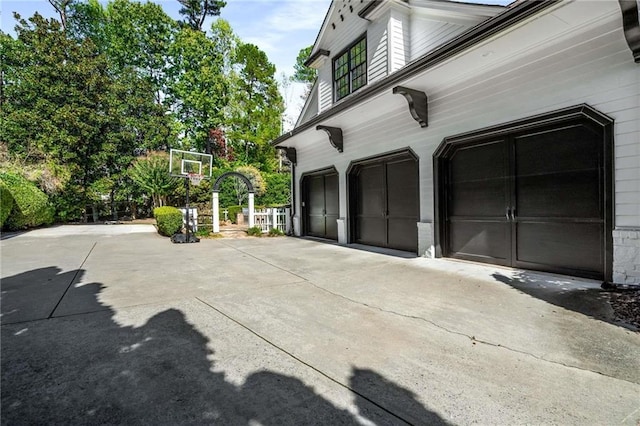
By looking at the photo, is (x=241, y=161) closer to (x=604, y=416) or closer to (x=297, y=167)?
(x=297, y=167)

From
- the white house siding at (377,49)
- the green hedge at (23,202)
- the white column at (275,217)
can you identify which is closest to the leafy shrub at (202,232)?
the white column at (275,217)

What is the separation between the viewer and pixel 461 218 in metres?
6.04

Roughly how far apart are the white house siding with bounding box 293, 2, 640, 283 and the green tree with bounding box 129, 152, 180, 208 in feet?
50.8

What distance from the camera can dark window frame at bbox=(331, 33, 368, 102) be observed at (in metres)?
9.01

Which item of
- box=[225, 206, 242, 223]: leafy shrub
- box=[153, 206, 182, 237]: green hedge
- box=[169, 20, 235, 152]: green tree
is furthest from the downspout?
box=[169, 20, 235, 152]: green tree

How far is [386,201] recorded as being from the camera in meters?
7.85

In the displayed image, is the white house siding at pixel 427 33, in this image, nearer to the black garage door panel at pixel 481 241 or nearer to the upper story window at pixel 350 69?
the upper story window at pixel 350 69

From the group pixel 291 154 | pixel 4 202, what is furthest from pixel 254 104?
pixel 4 202

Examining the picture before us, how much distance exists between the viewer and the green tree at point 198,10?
80.6 ft

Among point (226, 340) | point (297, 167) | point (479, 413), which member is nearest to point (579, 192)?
point (479, 413)

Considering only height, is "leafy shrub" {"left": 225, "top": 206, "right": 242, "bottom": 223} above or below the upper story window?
below

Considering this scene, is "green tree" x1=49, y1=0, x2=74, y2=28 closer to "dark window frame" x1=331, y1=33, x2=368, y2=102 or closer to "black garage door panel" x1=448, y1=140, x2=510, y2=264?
"dark window frame" x1=331, y1=33, x2=368, y2=102

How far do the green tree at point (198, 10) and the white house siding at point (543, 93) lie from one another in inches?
978

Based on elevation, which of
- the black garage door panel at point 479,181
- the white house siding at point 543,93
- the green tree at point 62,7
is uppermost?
the green tree at point 62,7
